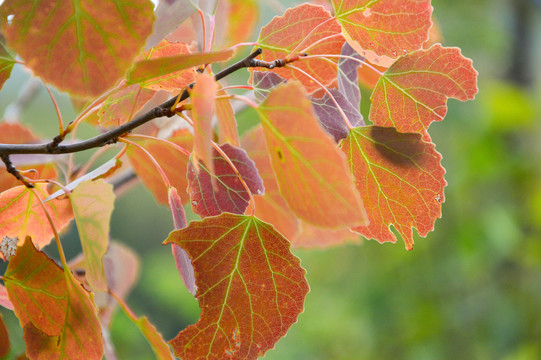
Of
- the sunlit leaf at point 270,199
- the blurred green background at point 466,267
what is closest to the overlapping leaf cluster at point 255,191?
the sunlit leaf at point 270,199

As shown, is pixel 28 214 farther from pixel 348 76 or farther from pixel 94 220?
pixel 348 76

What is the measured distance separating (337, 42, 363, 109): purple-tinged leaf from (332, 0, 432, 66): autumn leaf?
0.02 meters

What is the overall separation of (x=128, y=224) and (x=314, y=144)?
379 centimetres

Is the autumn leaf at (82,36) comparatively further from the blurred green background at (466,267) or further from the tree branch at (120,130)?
the blurred green background at (466,267)

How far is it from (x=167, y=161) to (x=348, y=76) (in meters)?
0.13

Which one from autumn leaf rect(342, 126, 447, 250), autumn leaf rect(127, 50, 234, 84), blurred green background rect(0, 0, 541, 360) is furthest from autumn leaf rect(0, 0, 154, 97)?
blurred green background rect(0, 0, 541, 360)

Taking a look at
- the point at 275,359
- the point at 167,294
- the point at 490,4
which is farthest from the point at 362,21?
the point at 167,294

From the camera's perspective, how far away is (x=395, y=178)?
0.23m

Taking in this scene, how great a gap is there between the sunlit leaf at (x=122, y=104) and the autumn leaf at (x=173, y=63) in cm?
6

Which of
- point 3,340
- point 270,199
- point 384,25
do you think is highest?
point 384,25

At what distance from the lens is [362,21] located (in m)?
0.24

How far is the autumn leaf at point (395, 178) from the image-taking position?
9.1 inches

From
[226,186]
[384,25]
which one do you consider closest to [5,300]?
[226,186]

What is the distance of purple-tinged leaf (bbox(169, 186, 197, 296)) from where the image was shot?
224 mm
